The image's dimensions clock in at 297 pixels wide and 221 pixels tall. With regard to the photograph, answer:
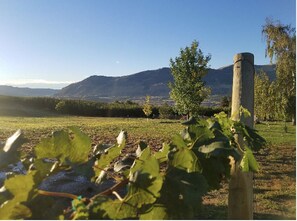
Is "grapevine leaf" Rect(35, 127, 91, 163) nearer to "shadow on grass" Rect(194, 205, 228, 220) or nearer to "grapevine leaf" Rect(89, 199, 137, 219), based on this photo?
"grapevine leaf" Rect(89, 199, 137, 219)

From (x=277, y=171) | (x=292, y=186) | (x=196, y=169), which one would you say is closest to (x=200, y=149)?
(x=196, y=169)

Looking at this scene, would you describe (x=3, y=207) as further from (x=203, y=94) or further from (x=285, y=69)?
(x=203, y=94)

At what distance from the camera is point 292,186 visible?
7359mm

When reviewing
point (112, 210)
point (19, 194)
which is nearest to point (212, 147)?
point (112, 210)

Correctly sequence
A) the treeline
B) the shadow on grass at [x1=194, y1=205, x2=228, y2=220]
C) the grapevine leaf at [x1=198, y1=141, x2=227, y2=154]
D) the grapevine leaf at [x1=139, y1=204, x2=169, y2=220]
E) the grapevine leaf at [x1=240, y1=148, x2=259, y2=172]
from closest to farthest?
the grapevine leaf at [x1=139, y1=204, x2=169, y2=220], the grapevine leaf at [x1=198, y1=141, x2=227, y2=154], the grapevine leaf at [x1=240, y1=148, x2=259, y2=172], the shadow on grass at [x1=194, y1=205, x2=228, y2=220], the treeline

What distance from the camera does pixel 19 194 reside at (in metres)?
0.70

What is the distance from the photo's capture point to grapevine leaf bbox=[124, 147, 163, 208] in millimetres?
673

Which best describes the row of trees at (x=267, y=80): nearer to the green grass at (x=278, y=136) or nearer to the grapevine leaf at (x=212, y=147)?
the green grass at (x=278, y=136)

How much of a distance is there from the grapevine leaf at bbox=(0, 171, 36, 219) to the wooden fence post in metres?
0.90

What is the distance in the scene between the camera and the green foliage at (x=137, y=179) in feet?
2.24

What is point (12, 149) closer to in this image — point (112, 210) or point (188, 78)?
point (112, 210)

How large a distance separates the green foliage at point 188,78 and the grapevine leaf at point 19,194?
25873 millimetres

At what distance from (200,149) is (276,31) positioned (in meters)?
20.7

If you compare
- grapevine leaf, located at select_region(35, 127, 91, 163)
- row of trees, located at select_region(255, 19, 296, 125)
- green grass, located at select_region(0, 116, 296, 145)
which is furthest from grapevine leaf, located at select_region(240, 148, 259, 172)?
row of trees, located at select_region(255, 19, 296, 125)
